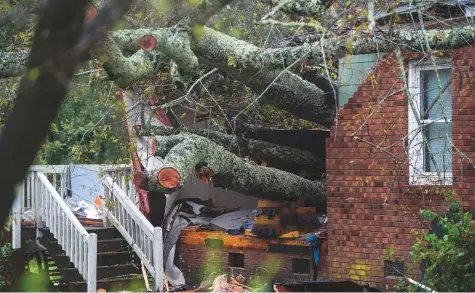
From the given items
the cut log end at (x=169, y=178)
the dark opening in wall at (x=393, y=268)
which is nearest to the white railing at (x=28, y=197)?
the cut log end at (x=169, y=178)

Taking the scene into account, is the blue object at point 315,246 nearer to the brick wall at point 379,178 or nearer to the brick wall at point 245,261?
the brick wall at point 245,261

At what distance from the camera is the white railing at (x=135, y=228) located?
12.8 metres

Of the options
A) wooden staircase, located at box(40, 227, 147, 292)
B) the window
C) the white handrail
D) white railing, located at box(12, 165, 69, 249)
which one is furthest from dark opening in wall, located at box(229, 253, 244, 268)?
the window

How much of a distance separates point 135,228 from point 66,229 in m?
1.17

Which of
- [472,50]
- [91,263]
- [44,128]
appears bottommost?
[91,263]

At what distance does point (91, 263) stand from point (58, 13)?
33.8 feet

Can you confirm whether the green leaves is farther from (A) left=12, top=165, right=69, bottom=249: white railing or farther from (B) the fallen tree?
(A) left=12, top=165, right=69, bottom=249: white railing

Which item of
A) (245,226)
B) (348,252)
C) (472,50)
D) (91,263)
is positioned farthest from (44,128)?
(245,226)

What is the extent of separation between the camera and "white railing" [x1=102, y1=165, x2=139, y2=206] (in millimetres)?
14266

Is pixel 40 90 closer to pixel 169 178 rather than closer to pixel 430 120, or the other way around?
pixel 169 178

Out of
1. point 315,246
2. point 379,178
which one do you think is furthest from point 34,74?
point 315,246

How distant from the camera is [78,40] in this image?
240cm

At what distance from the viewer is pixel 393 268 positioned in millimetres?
10977

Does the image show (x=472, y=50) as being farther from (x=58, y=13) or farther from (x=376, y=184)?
(x=58, y=13)
